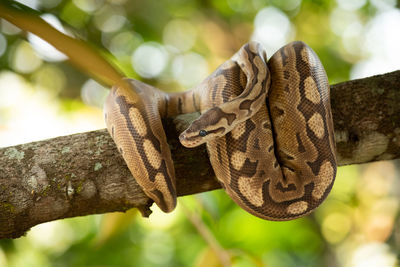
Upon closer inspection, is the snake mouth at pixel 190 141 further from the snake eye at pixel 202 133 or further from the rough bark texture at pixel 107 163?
the rough bark texture at pixel 107 163

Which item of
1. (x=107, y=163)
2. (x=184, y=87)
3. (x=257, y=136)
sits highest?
(x=257, y=136)

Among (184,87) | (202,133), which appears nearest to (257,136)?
(202,133)

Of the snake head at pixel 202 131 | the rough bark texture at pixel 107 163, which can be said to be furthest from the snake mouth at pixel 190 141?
the rough bark texture at pixel 107 163

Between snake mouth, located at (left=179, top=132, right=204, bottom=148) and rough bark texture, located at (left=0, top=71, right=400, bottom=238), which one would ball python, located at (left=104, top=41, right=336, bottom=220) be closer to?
snake mouth, located at (left=179, top=132, right=204, bottom=148)

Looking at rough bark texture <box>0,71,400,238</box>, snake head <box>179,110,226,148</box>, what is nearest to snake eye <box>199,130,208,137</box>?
snake head <box>179,110,226,148</box>

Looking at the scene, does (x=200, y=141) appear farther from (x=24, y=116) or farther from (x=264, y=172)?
(x=24, y=116)

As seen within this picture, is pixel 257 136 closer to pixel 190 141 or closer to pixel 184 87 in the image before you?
pixel 190 141

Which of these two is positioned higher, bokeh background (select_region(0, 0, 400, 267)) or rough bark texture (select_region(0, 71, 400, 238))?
rough bark texture (select_region(0, 71, 400, 238))
